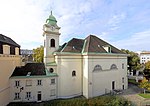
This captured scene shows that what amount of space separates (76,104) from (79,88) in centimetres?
565

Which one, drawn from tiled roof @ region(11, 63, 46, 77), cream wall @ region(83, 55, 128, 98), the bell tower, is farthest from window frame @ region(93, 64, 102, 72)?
tiled roof @ region(11, 63, 46, 77)

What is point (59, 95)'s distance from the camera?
84.2ft

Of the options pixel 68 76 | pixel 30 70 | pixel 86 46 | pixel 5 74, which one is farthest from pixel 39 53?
pixel 5 74

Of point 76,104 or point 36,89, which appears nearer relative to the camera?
point 76,104

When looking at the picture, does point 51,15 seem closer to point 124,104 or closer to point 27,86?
point 27,86

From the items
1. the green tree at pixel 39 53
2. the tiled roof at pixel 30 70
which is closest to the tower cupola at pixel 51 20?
the tiled roof at pixel 30 70

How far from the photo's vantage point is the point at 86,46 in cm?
2841

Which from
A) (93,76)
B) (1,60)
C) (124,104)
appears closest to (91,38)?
(93,76)

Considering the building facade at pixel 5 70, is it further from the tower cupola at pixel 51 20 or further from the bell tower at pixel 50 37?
the tower cupola at pixel 51 20

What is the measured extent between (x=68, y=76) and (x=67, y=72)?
2.56ft

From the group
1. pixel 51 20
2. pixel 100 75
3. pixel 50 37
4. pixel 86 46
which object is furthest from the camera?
pixel 51 20

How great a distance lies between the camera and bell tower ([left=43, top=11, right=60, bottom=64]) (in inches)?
1118

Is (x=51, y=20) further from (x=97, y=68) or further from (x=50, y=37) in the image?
(x=97, y=68)

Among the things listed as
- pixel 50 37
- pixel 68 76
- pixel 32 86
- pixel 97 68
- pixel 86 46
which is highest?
pixel 50 37
